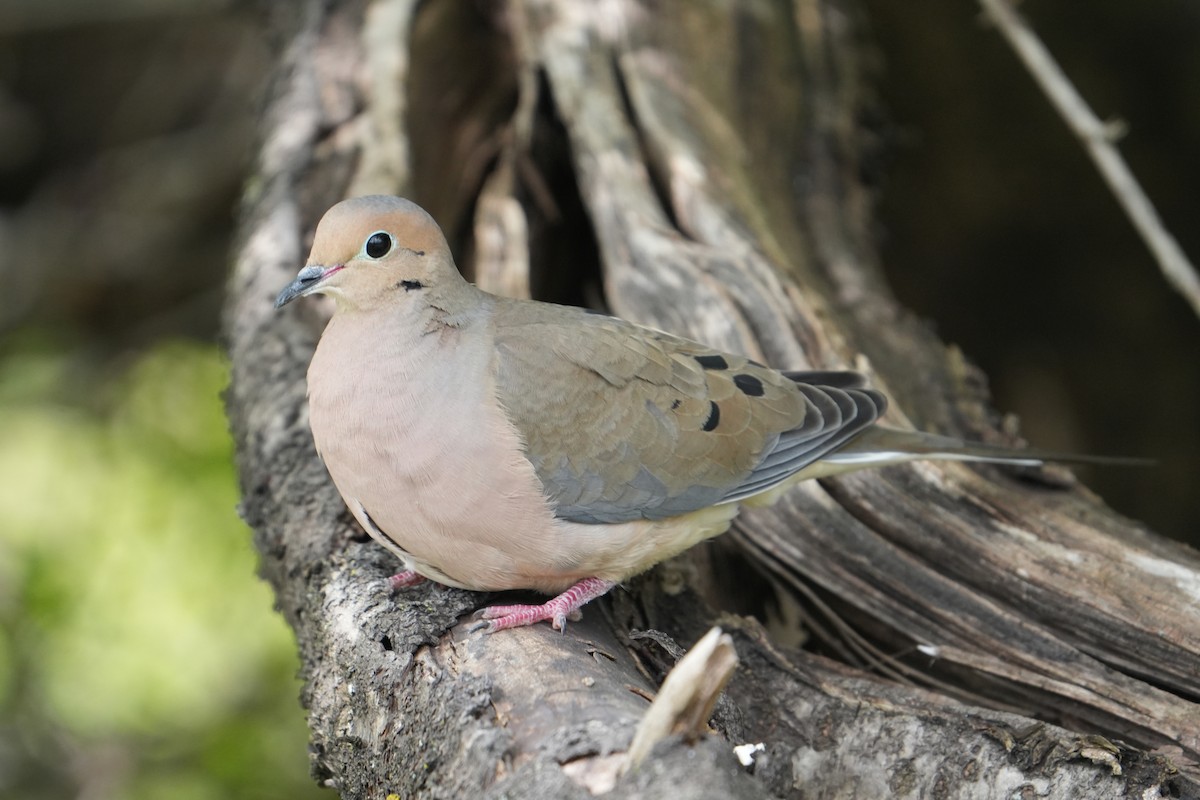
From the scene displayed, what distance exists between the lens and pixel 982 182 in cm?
537

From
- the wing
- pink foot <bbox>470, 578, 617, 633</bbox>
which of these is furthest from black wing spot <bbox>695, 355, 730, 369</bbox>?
pink foot <bbox>470, 578, 617, 633</bbox>

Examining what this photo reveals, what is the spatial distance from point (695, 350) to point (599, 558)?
0.59m

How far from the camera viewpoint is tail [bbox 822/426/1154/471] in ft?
9.23

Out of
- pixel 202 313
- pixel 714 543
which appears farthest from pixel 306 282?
pixel 202 313

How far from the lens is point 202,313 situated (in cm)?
626

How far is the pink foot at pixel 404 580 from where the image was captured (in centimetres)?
249

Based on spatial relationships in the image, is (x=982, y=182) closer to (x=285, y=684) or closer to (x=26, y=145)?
(x=285, y=684)

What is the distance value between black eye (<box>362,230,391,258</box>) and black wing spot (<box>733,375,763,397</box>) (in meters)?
0.86

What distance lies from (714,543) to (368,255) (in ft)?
3.91

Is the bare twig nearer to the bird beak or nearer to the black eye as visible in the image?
the black eye

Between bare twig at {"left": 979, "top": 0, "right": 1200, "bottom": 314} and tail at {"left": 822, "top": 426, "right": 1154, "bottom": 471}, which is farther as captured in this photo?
bare twig at {"left": 979, "top": 0, "right": 1200, "bottom": 314}

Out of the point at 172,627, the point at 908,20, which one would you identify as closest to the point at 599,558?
the point at 172,627

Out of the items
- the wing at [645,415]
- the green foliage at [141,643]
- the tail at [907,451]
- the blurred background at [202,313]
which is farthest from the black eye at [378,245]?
the blurred background at [202,313]

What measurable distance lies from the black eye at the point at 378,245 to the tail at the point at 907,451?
3.68 feet
